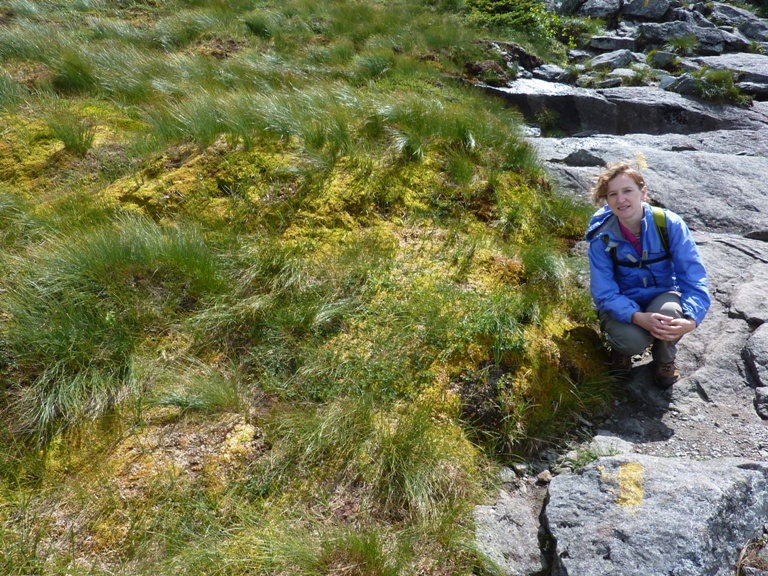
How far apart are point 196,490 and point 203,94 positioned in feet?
14.8

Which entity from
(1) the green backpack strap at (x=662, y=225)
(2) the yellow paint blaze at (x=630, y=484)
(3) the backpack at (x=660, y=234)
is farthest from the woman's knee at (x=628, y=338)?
(2) the yellow paint blaze at (x=630, y=484)

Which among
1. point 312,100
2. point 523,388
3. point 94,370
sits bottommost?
point 523,388

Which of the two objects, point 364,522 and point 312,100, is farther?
point 312,100

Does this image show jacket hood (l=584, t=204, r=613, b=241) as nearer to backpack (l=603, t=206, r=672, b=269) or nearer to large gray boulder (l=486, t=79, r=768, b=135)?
backpack (l=603, t=206, r=672, b=269)

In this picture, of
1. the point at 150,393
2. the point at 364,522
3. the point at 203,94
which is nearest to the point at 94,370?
the point at 150,393

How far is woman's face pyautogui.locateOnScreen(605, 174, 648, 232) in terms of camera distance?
139 inches

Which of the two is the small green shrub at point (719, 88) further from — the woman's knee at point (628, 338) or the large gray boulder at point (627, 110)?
the woman's knee at point (628, 338)

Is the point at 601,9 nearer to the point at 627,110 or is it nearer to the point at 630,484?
the point at 627,110

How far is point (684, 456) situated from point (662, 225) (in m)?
1.60

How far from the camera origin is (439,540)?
2562mm

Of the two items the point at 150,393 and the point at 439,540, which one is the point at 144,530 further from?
the point at 439,540

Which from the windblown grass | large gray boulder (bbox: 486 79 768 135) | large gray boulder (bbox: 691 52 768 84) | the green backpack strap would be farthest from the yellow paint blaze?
large gray boulder (bbox: 691 52 768 84)

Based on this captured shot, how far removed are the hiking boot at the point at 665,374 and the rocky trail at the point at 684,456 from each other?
2.8 inches

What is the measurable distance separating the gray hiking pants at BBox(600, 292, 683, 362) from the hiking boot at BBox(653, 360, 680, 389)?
48 mm
